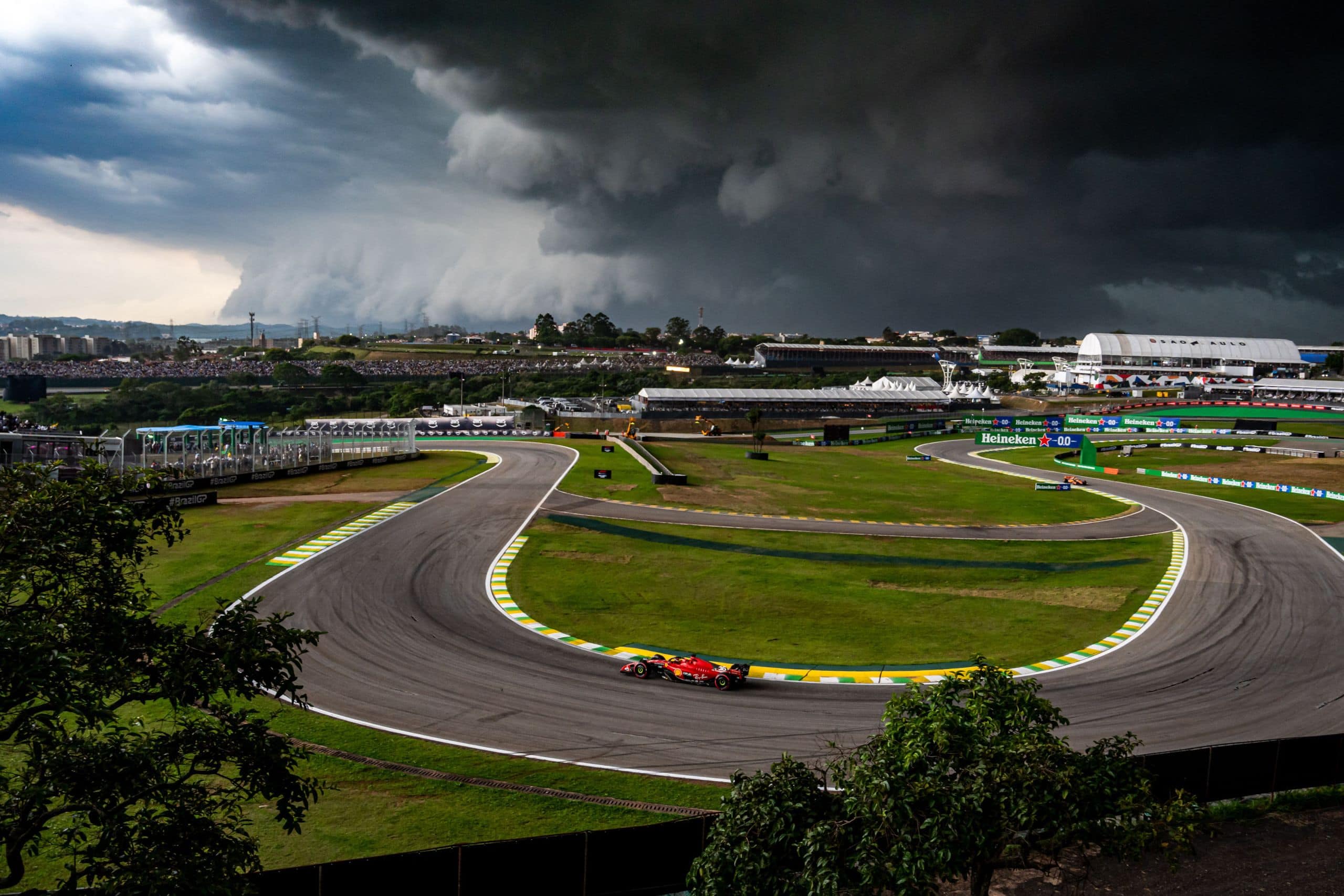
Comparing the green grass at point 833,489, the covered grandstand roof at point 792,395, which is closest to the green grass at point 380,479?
the green grass at point 833,489

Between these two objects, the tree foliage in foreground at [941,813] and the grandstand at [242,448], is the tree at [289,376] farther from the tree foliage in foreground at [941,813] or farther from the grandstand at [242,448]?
the tree foliage in foreground at [941,813]

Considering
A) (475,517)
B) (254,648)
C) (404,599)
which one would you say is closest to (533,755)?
(254,648)

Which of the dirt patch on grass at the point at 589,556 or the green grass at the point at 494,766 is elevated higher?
the dirt patch on grass at the point at 589,556

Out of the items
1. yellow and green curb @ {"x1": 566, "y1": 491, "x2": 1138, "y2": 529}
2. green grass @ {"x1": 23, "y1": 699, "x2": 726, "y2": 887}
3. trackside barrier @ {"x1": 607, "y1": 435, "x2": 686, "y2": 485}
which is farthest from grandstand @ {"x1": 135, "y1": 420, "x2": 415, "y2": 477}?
green grass @ {"x1": 23, "y1": 699, "x2": 726, "y2": 887}

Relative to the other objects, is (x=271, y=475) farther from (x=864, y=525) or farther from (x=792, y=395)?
(x=792, y=395)

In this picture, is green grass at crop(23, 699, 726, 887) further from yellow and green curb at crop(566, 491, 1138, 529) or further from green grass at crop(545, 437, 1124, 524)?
green grass at crop(545, 437, 1124, 524)

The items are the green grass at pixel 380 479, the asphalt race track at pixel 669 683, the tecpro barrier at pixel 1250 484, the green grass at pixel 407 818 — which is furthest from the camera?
the tecpro barrier at pixel 1250 484

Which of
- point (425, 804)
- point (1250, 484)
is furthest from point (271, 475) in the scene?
point (1250, 484)
